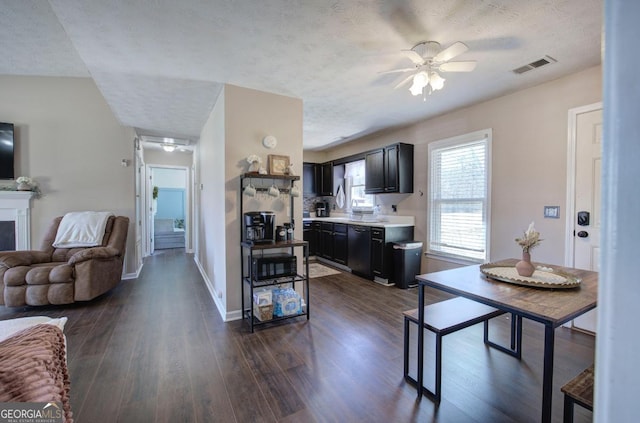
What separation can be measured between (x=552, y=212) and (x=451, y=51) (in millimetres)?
2007

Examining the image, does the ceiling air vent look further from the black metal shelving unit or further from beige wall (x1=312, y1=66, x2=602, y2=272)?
the black metal shelving unit

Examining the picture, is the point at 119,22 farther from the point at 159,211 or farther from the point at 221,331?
the point at 159,211

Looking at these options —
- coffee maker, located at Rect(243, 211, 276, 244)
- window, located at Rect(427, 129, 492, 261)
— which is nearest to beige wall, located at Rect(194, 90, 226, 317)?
coffee maker, located at Rect(243, 211, 276, 244)

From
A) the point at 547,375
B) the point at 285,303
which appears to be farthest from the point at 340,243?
the point at 547,375

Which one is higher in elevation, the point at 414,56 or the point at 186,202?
the point at 414,56

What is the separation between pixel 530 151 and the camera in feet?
10.2

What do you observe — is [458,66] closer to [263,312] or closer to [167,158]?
[263,312]

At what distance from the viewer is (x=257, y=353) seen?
2377 mm

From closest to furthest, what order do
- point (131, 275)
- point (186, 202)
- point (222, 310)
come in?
point (222, 310) → point (131, 275) → point (186, 202)

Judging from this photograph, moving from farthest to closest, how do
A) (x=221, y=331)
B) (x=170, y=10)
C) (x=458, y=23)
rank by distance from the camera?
(x=221, y=331) < (x=458, y=23) < (x=170, y=10)

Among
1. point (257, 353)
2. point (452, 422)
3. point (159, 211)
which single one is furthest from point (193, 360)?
point (159, 211)

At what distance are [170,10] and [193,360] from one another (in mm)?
2499

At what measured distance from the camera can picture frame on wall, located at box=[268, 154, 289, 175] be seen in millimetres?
3109

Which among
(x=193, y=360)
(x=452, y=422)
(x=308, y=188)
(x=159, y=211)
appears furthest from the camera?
(x=159, y=211)
